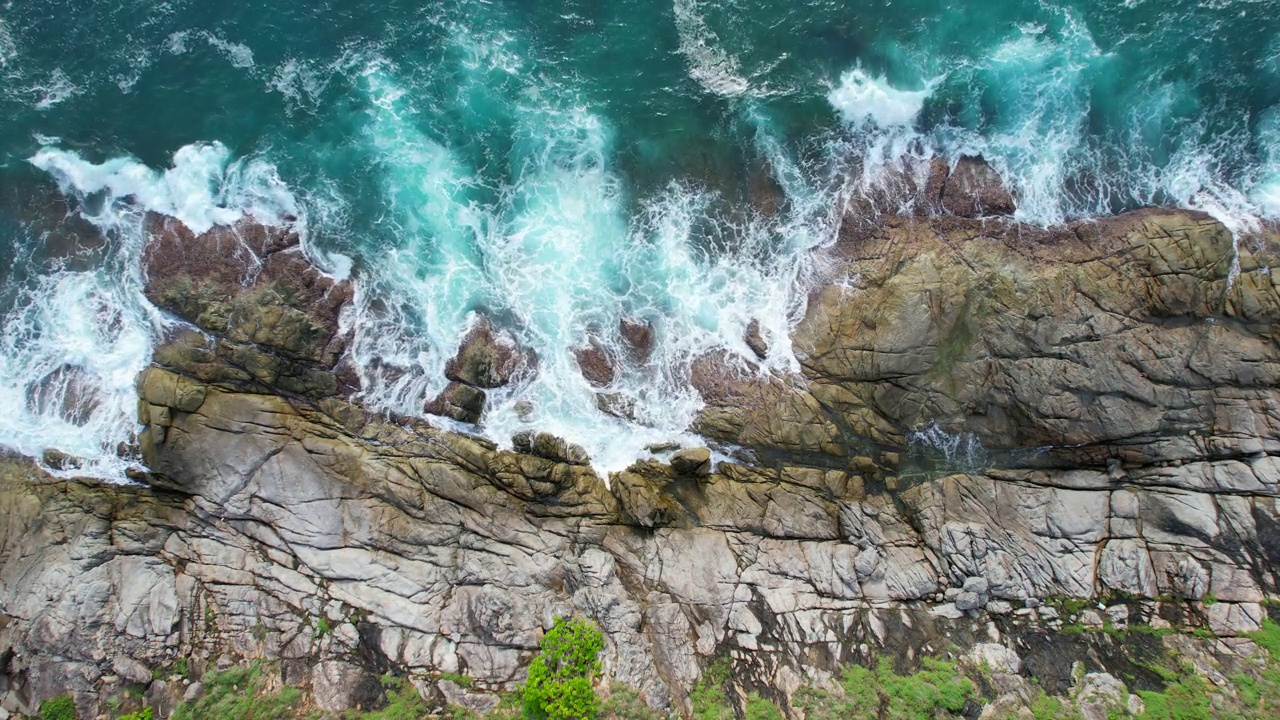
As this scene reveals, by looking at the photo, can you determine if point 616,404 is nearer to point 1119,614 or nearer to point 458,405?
point 458,405

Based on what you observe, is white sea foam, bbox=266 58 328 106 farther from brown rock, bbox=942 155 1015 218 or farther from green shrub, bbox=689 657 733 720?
green shrub, bbox=689 657 733 720

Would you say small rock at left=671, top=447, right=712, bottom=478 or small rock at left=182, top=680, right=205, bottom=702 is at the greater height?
small rock at left=671, top=447, right=712, bottom=478

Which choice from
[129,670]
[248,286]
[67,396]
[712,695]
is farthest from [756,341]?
[67,396]

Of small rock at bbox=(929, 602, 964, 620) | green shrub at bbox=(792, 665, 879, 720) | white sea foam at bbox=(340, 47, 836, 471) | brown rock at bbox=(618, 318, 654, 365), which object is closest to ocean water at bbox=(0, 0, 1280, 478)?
white sea foam at bbox=(340, 47, 836, 471)

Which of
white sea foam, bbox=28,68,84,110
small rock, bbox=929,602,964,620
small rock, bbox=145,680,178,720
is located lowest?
small rock, bbox=145,680,178,720

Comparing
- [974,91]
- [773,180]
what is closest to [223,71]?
[773,180]
